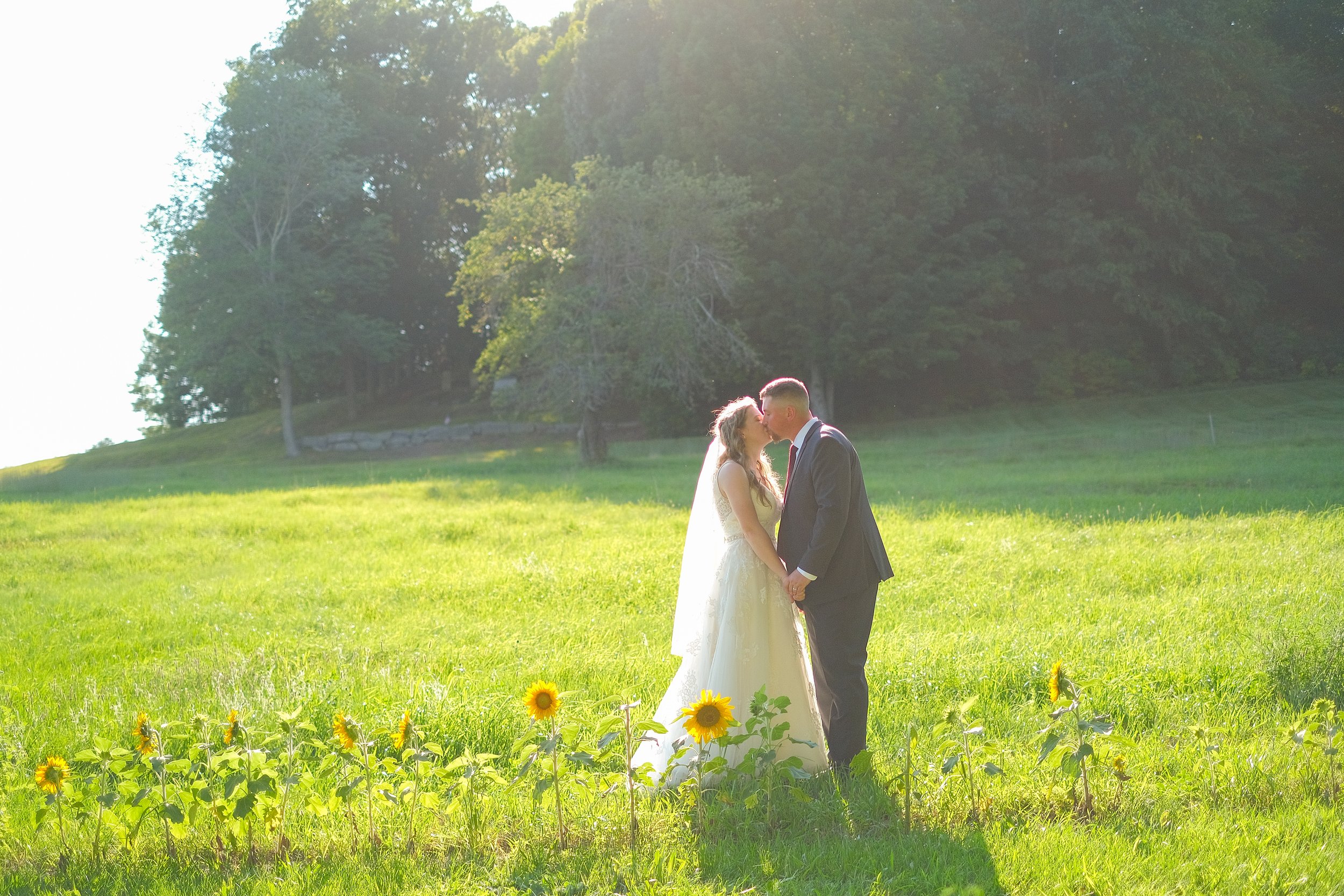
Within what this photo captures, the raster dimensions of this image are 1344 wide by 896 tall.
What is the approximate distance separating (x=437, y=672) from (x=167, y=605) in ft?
13.6

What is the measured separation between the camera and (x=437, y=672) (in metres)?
7.34

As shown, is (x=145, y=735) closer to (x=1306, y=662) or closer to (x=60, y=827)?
(x=60, y=827)

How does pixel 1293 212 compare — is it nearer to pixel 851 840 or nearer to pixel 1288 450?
pixel 1288 450

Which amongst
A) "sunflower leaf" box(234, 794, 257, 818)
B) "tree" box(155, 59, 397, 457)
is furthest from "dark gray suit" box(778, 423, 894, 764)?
"tree" box(155, 59, 397, 457)

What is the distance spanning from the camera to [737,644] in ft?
16.7

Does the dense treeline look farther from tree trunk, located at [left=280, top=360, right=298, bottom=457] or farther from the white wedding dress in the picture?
the white wedding dress

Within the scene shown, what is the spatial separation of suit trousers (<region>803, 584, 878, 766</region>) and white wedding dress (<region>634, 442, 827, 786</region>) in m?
0.11

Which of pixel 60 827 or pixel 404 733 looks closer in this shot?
pixel 60 827

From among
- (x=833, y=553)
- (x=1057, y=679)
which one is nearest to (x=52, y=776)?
(x=833, y=553)

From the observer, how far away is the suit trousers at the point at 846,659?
5059 millimetres

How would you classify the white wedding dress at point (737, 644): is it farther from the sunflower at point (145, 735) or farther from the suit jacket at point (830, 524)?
the sunflower at point (145, 735)

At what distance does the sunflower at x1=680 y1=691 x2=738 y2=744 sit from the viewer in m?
4.44

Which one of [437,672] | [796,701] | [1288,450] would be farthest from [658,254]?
[796,701]

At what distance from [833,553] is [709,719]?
3.37 ft
